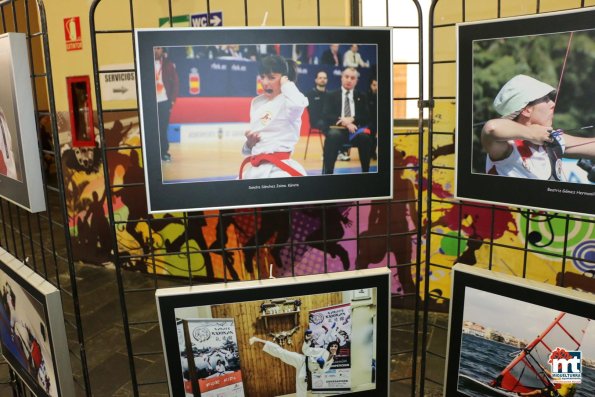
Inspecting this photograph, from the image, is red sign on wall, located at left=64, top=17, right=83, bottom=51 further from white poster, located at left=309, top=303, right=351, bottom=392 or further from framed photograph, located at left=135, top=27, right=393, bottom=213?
white poster, located at left=309, top=303, right=351, bottom=392

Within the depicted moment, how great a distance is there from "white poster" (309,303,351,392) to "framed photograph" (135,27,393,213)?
368 millimetres

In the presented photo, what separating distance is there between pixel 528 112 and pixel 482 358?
0.73 meters

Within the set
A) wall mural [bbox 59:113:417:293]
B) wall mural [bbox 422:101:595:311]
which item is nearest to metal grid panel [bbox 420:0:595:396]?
wall mural [bbox 422:101:595:311]

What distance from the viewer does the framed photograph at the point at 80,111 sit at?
3.91 metres

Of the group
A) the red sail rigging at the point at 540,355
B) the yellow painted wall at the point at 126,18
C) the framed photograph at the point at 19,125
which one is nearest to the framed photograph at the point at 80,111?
the yellow painted wall at the point at 126,18

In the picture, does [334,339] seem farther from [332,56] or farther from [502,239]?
[502,239]

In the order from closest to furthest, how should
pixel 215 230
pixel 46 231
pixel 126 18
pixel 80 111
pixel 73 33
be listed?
pixel 126 18 → pixel 215 230 → pixel 73 33 → pixel 80 111 → pixel 46 231

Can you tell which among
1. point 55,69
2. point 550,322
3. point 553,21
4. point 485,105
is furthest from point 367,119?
point 55,69

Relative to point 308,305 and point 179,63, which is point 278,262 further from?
point 179,63

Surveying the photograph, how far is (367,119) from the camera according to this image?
1.46 meters

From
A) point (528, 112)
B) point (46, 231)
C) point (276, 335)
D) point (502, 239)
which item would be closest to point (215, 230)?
point (502, 239)

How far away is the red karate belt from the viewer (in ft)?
4.59

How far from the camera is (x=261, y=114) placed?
138 centimetres

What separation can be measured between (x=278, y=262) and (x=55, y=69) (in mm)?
2415
